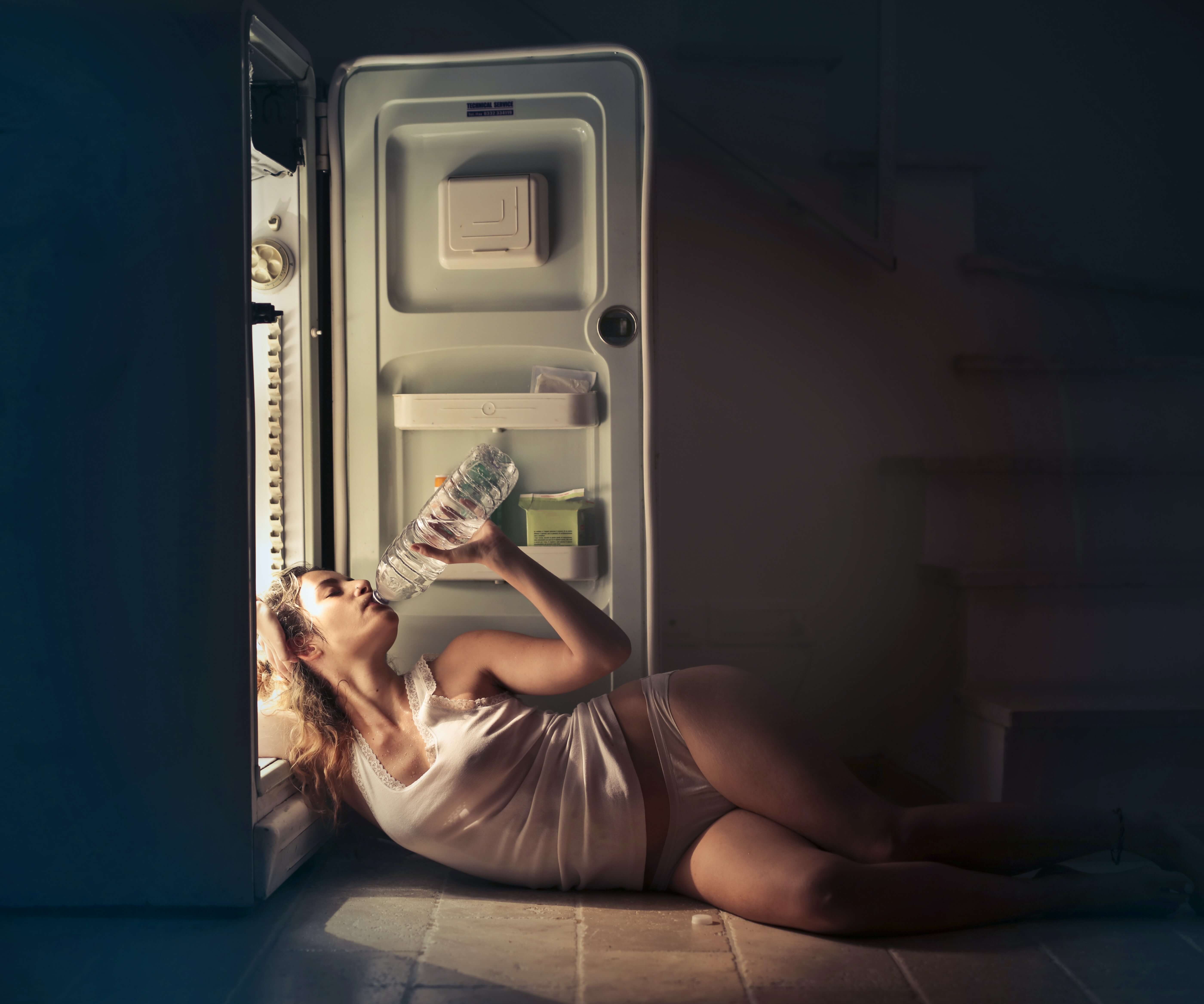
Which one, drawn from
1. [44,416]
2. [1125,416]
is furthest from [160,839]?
[1125,416]

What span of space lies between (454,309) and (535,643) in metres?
0.73

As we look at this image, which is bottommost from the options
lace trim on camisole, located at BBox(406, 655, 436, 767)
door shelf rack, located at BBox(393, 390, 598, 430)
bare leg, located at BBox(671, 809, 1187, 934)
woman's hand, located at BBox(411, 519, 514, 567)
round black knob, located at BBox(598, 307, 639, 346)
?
bare leg, located at BBox(671, 809, 1187, 934)

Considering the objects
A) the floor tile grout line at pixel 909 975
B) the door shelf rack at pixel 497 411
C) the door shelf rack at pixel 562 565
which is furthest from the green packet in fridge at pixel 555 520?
the floor tile grout line at pixel 909 975

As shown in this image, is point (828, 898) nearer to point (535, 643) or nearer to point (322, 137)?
point (535, 643)

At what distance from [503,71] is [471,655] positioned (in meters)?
1.17

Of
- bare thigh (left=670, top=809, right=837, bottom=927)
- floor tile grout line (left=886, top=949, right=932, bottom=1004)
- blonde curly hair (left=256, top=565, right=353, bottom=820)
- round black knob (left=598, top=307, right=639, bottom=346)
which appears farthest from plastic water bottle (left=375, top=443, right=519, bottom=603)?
floor tile grout line (left=886, top=949, right=932, bottom=1004)

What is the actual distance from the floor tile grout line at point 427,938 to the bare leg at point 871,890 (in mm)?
417

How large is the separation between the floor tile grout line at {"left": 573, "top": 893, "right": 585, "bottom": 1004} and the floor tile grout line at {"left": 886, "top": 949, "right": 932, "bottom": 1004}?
43 cm

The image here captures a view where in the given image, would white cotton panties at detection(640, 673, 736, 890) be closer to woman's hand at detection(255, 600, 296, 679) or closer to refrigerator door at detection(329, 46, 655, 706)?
refrigerator door at detection(329, 46, 655, 706)

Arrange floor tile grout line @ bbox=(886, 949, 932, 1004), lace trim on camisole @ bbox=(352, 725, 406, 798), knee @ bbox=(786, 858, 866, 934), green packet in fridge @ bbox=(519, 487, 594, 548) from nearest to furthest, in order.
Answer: floor tile grout line @ bbox=(886, 949, 932, 1004), knee @ bbox=(786, 858, 866, 934), lace trim on camisole @ bbox=(352, 725, 406, 798), green packet in fridge @ bbox=(519, 487, 594, 548)

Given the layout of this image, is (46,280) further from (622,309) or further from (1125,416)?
(1125,416)

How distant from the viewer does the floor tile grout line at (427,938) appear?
3.66 ft

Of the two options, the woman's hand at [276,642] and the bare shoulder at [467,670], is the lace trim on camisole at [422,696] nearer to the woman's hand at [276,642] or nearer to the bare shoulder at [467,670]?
the bare shoulder at [467,670]

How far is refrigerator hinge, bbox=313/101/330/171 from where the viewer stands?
5.82 ft
